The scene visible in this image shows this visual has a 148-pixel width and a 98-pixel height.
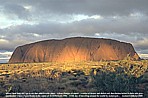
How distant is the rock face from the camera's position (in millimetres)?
101438

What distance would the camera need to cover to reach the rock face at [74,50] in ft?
333

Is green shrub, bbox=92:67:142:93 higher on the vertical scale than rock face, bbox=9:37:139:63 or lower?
lower

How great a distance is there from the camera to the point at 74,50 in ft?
344

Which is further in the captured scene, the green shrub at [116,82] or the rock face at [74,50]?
the rock face at [74,50]

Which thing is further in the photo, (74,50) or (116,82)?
(74,50)

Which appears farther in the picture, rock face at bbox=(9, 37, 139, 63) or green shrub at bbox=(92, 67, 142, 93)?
Answer: rock face at bbox=(9, 37, 139, 63)

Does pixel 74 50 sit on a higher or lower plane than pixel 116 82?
higher

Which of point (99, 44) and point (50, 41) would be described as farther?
point (50, 41)

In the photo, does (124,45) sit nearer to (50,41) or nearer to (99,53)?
(99,53)

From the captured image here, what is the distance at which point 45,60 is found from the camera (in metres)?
106

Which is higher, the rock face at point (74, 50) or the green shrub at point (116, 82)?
the rock face at point (74, 50)

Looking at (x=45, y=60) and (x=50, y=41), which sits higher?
(x=50, y=41)

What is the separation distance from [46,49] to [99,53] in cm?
2135

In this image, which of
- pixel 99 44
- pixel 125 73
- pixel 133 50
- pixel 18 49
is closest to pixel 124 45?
pixel 133 50
